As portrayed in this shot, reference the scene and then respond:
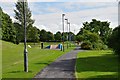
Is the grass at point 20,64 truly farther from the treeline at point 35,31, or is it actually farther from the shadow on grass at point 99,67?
the treeline at point 35,31

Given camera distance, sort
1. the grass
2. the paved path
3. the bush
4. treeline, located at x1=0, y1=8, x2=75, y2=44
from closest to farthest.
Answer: the paved path < the grass < the bush < treeline, located at x1=0, y1=8, x2=75, y2=44

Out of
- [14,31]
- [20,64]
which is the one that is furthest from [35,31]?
[20,64]

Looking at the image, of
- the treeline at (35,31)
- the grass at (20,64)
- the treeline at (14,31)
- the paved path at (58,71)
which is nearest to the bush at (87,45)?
the treeline at (35,31)

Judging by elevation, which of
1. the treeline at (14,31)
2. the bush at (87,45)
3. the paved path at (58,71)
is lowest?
the paved path at (58,71)

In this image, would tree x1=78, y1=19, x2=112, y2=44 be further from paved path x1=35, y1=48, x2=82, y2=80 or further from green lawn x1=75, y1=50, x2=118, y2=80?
paved path x1=35, y1=48, x2=82, y2=80

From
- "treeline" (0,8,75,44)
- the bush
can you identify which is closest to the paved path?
the bush

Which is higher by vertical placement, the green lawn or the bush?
the bush

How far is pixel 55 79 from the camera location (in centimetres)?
1845

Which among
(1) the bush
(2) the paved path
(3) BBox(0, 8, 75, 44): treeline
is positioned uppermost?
(3) BBox(0, 8, 75, 44): treeline

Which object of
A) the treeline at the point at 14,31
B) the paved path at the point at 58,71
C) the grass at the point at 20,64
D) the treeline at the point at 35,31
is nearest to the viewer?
the paved path at the point at 58,71

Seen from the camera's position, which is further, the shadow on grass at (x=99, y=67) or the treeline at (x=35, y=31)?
the treeline at (x=35, y=31)

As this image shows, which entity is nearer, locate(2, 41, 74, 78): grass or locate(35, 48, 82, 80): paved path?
locate(35, 48, 82, 80): paved path

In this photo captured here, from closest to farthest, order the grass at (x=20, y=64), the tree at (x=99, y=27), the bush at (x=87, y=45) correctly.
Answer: the grass at (x=20, y=64) → the bush at (x=87, y=45) → the tree at (x=99, y=27)

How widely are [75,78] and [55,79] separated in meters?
1.22
